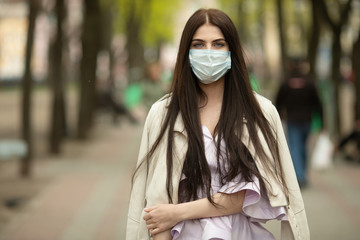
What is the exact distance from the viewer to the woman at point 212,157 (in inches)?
130

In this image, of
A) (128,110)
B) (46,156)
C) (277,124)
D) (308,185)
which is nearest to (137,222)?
(277,124)

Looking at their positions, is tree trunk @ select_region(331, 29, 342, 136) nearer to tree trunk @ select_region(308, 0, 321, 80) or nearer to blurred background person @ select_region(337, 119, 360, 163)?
tree trunk @ select_region(308, 0, 321, 80)

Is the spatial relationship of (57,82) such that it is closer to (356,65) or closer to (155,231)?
(356,65)

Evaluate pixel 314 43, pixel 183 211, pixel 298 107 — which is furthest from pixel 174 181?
pixel 314 43

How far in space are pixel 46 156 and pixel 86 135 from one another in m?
3.93

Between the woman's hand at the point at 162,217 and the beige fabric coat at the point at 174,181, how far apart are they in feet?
0.14

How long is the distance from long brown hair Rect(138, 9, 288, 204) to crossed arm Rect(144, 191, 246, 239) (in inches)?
1.8

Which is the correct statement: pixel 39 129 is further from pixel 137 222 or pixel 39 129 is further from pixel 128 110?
pixel 137 222

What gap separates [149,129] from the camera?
3.48 metres

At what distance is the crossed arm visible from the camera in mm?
3271

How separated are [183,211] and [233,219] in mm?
260

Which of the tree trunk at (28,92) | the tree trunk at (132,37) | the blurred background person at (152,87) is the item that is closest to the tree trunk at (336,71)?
the blurred background person at (152,87)

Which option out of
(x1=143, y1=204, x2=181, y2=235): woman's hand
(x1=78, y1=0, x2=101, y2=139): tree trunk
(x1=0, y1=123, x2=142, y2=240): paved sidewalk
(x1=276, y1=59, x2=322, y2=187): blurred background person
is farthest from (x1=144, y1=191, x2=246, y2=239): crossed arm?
(x1=78, y1=0, x2=101, y2=139): tree trunk

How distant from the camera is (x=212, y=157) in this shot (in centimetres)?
332
